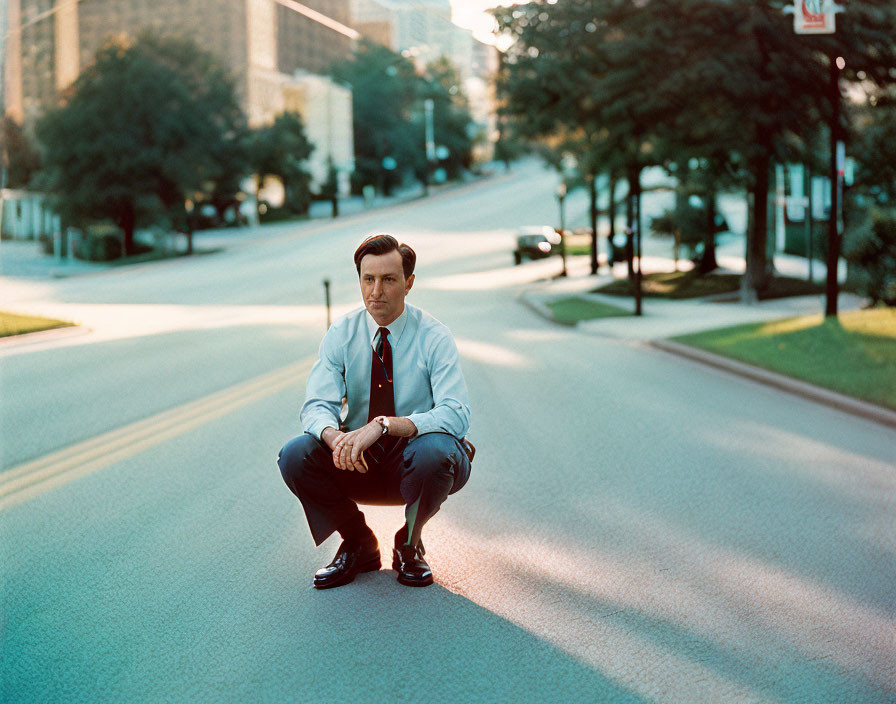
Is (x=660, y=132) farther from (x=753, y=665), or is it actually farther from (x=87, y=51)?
(x=87, y=51)

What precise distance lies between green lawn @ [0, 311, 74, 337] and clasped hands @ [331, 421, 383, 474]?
12894 millimetres

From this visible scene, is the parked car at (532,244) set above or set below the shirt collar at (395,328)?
above

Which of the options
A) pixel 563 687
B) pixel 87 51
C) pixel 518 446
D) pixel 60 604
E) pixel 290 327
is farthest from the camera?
pixel 87 51

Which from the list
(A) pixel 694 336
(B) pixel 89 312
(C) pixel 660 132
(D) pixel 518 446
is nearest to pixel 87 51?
(B) pixel 89 312

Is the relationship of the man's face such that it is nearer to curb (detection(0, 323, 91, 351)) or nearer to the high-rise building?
curb (detection(0, 323, 91, 351))

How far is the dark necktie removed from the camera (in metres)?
5.23

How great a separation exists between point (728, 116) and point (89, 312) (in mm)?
15211

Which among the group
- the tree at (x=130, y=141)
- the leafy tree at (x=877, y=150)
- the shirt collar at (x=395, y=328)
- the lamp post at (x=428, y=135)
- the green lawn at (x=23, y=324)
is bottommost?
the green lawn at (x=23, y=324)

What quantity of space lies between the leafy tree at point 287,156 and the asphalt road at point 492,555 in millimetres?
56000

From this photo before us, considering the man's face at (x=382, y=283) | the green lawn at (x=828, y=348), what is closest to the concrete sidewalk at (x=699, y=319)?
the green lawn at (x=828, y=348)

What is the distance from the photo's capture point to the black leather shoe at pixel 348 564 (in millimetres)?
5270

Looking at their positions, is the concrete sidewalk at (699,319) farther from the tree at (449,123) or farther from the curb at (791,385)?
the tree at (449,123)

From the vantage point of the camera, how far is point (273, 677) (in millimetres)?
4180

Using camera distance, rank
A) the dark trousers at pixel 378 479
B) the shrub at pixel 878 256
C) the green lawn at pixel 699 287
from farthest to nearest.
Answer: the green lawn at pixel 699 287, the shrub at pixel 878 256, the dark trousers at pixel 378 479
